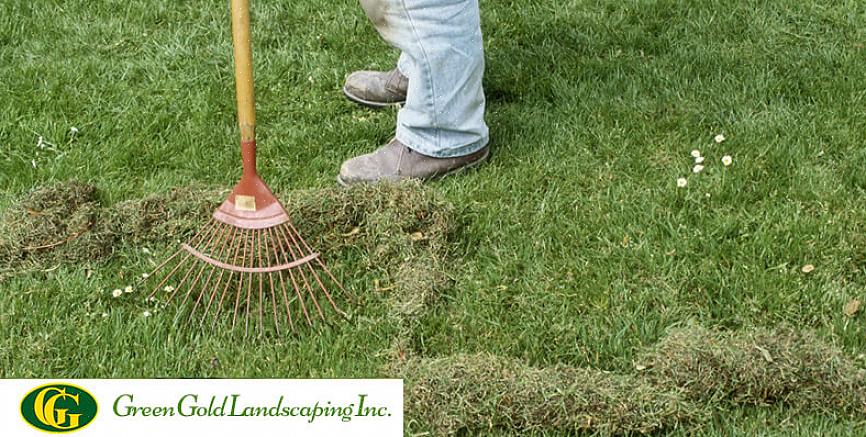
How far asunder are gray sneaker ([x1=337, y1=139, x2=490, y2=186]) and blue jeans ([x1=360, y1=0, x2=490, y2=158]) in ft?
0.09

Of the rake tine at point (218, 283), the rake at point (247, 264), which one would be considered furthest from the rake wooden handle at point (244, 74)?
the rake tine at point (218, 283)

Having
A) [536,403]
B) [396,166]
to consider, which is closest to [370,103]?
[396,166]

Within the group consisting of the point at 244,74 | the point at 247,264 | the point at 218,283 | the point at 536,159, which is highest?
the point at 244,74

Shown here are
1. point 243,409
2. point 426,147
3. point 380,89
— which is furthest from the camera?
point 380,89

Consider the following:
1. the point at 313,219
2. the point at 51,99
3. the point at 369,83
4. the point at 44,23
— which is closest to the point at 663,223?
the point at 313,219

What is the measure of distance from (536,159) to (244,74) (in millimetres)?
1151

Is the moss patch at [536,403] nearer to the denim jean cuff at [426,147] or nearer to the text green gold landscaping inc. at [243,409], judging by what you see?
the text green gold landscaping inc. at [243,409]

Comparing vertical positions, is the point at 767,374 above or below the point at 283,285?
below

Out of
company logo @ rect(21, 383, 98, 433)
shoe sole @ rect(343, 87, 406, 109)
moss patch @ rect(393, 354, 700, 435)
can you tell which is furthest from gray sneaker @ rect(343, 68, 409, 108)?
company logo @ rect(21, 383, 98, 433)

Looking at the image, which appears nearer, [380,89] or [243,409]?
[243,409]

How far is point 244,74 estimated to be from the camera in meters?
2.59

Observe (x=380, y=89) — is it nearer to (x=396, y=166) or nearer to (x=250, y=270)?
(x=396, y=166)

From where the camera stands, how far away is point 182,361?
2.53m

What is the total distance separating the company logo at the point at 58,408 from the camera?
226 cm
